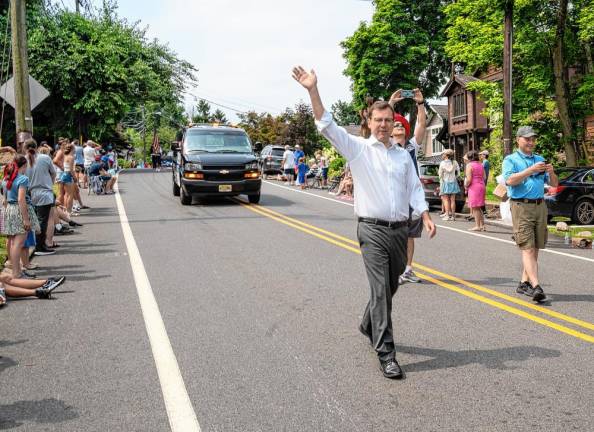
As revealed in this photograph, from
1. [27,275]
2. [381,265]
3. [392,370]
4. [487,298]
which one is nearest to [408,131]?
[487,298]

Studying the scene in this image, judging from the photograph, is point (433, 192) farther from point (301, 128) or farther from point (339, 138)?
point (301, 128)

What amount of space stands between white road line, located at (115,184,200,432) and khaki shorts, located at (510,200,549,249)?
13.1ft

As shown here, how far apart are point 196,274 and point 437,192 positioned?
12.3 meters

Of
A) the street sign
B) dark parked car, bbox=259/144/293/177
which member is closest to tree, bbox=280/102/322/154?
dark parked car, bbox=259/144/293/177

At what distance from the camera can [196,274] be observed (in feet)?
27.8

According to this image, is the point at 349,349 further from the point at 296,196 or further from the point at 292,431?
the point at 296,196

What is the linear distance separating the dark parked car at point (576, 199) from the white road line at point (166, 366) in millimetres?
11172

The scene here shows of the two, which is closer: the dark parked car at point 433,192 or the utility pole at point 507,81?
the dark parked car at point 433,192

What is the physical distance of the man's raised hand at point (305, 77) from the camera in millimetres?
4402

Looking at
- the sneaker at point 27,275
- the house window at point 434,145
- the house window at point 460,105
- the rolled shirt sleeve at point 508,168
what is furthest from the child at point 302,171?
the house window at point 434,145

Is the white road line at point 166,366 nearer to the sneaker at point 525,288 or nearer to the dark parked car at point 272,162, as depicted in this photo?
the sneaker at point 525,288

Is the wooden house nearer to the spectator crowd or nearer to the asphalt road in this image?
the spectator crowd

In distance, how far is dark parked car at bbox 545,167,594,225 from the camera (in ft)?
51.7

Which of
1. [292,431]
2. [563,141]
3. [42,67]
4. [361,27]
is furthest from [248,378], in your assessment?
[361,27]
